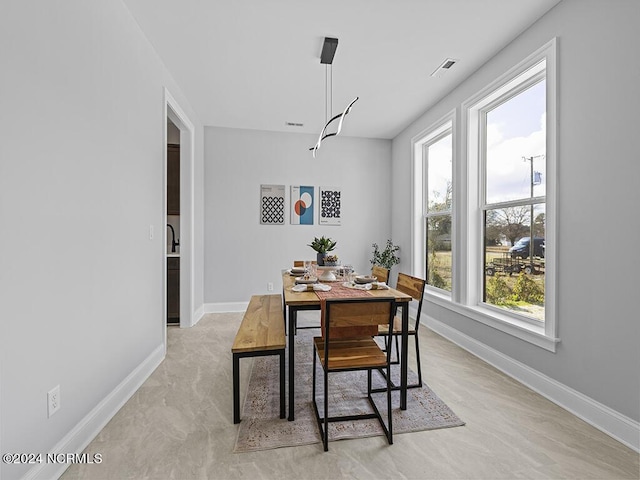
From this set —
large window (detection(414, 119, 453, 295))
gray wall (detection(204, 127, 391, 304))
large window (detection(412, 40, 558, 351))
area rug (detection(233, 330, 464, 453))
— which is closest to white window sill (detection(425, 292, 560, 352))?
large window (detection(412, 40, 558, 351))

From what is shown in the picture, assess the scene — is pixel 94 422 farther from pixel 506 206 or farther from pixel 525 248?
pixel 506 206

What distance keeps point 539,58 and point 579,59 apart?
335 mm

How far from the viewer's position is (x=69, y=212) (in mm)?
1565

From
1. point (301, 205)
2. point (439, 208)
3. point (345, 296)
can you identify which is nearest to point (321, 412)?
point (345, 296)

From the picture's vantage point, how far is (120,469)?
150 cm

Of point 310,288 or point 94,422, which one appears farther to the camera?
point 310,288

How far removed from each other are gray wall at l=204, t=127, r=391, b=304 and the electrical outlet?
304 centimetres

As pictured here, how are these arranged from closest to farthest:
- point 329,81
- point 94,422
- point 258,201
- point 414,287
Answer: point 94,422
point 414,287
point 329,81
point 258,201

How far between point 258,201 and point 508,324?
11.6 feet

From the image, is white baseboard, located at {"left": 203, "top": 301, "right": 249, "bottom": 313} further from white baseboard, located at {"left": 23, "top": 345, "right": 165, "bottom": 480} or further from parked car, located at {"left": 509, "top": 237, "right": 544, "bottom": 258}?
parked car, located at {"left": 509, "top": 237, "right": 544, "bottom": 258}

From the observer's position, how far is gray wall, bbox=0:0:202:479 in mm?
1243

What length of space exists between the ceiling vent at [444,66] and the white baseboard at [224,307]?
3804mm

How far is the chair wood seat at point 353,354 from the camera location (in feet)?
5.50

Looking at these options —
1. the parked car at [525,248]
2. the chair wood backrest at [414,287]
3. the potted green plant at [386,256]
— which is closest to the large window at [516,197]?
the parked car at [525,248]
